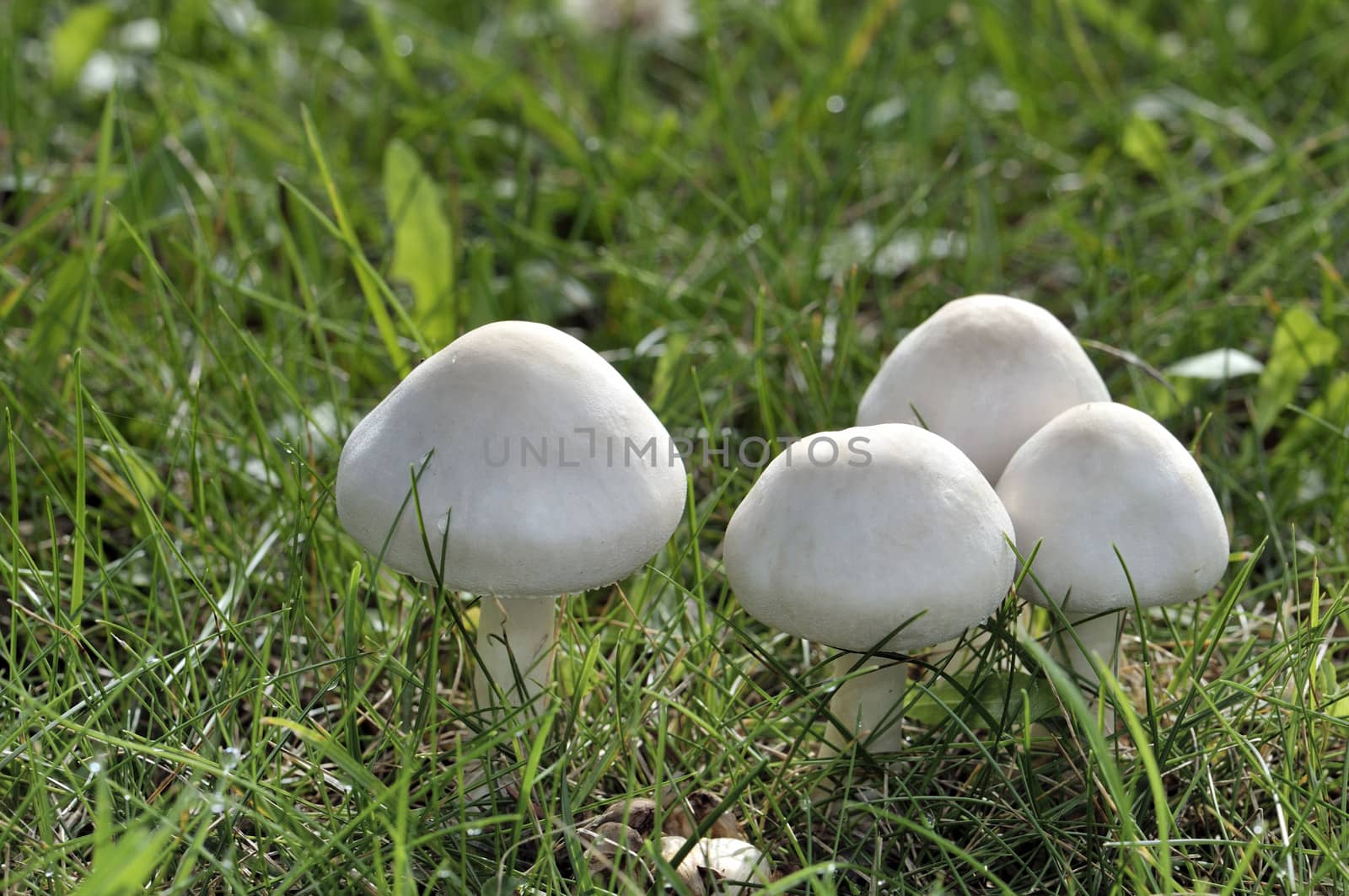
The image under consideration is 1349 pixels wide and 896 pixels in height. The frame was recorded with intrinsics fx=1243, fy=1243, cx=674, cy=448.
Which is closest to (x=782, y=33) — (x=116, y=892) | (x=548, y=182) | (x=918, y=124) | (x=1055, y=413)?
(x=918, y=124)

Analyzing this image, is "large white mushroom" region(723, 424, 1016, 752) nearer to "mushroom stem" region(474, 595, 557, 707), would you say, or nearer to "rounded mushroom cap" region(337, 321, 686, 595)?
"rounded mushroom cap" region(337, 321, 686, 595)

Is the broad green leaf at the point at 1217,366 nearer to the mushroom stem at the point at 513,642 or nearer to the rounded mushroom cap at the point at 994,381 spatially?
the rounded mushroom cap at the point at 994,381

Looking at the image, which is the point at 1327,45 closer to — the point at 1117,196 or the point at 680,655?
the point at 1117,196

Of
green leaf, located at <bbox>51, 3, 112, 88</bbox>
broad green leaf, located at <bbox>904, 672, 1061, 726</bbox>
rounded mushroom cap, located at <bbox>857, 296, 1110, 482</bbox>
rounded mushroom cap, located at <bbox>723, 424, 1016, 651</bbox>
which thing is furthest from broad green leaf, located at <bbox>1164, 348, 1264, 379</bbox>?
green leaf, located at <bbox>51, 3, 112, 88</bbox>

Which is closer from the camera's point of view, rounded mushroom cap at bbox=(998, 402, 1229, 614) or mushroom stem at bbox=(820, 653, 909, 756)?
rounded mushroom cap at bbox=(998, 402, 1229, 614)

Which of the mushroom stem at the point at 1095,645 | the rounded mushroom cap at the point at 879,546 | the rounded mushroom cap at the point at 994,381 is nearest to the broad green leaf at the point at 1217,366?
the rounded mushroom cap at the point at 994,381

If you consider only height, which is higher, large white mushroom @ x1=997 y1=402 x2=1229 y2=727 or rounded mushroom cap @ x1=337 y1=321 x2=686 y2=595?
rounded mushroom cap @ x1=337 y1=321 x2=686 y2=595

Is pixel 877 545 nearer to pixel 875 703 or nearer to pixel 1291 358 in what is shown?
pixel 875 703
